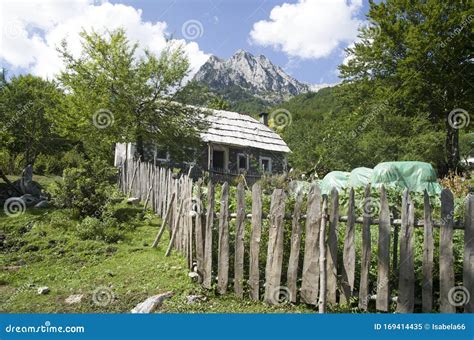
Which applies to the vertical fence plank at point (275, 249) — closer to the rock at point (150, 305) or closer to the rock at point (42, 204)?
the rock at point (150, 305)

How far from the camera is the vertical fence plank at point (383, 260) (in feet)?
15.4

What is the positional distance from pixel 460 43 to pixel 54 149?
23.3 meters

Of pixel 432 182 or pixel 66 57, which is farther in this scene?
pixel 66 57

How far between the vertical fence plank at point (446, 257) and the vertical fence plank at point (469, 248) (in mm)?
156

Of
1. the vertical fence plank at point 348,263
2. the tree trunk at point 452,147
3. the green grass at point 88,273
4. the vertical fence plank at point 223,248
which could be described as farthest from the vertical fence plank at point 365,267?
the tree trunk at point 452,147

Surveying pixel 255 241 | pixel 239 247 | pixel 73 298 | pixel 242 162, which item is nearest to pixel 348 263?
pixel 255 241

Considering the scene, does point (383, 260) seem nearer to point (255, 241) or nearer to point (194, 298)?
point (255, 241)

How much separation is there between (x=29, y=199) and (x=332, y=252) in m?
10.5

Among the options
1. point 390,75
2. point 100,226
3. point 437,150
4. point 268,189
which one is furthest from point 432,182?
point 390,75

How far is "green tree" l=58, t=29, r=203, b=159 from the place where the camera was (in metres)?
14.0

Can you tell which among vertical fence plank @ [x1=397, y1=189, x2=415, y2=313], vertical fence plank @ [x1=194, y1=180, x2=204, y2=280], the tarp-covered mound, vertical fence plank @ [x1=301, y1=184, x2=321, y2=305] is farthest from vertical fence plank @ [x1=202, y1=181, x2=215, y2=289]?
the tarp-covered mound

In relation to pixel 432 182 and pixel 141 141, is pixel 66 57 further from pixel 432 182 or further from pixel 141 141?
pixel 432 182

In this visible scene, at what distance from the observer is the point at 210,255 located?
5.78 m

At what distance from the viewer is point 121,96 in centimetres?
1399
